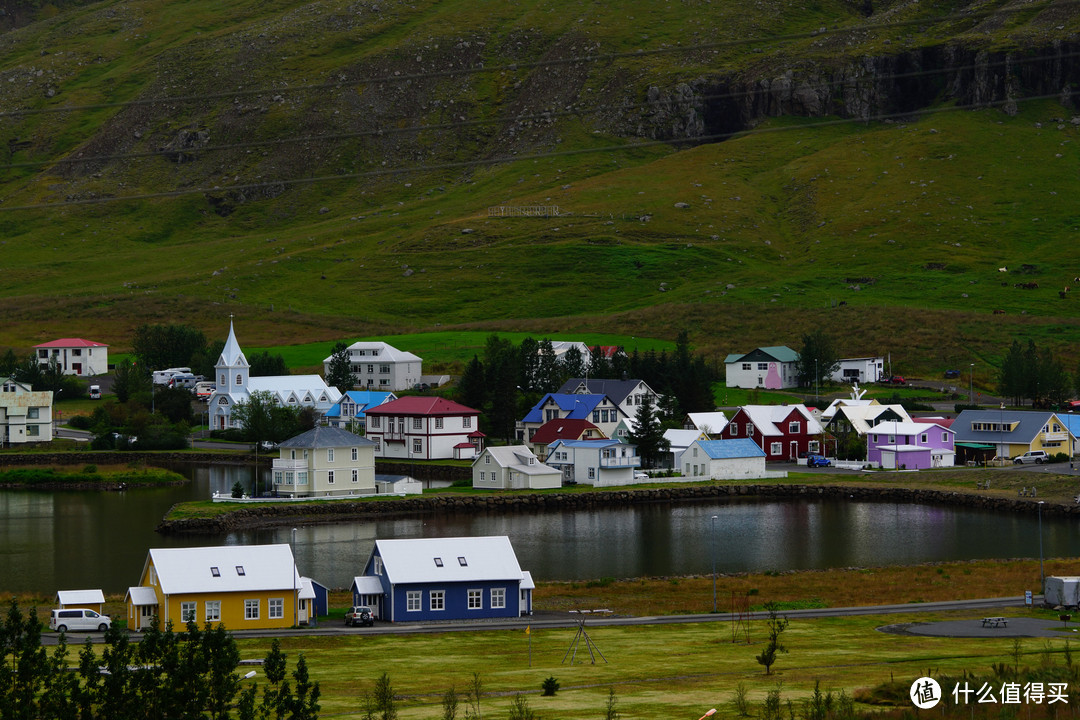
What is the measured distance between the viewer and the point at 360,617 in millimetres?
45156

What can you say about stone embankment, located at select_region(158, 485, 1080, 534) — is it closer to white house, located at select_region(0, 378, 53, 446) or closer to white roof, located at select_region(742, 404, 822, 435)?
white roof, located at select_region(742, 404, 822, 435)

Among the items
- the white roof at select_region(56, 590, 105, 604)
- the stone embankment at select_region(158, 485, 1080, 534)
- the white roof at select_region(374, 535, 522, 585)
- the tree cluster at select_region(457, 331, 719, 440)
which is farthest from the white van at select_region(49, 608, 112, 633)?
the tree cluster at select_region(457, 331, 719, 440)

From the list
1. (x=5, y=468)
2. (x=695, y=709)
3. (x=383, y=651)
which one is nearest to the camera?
(x=695, y=709)

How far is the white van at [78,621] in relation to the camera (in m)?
43.2

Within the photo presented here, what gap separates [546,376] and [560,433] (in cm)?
2284

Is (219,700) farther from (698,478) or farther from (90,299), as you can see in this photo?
(90,299)

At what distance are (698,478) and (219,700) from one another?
63.3 metres

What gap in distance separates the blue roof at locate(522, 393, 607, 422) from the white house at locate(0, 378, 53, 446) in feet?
117

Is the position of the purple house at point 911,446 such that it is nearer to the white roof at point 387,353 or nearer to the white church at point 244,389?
the white church at point 244,389

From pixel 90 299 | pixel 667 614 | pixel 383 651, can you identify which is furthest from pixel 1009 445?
pixel 90 299

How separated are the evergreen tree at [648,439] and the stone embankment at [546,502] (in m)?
7.18

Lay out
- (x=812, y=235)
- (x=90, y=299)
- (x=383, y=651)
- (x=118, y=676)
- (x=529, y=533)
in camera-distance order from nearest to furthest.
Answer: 1. (x=118, y=676)
2. (x=383, y=651)
3. (x=529, y=533)
4. (x=90, y=299)
5. (x=812, y=235)

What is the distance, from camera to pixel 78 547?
2564 inches

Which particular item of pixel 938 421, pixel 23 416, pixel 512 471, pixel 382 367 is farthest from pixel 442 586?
pixel 382 367
